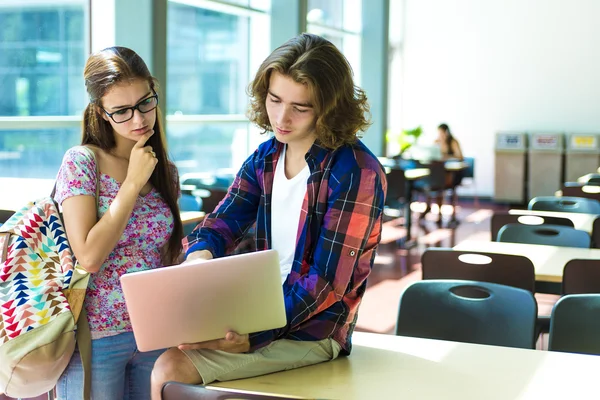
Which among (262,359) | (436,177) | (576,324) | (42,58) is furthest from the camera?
(436,177)

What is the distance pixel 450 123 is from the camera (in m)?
12.5

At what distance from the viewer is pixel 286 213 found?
177 cm

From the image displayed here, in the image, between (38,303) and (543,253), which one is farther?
(543,253)

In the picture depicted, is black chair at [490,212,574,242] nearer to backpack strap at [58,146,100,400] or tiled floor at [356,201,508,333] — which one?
tiled floor at [356,201,508,333]

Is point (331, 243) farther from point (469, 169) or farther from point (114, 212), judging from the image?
point (469, 169)

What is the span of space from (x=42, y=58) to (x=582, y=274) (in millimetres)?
3808

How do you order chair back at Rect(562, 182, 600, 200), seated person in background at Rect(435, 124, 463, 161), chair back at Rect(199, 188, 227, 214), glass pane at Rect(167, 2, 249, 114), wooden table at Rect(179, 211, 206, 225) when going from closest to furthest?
wooden table at Rect(179, 211, 206, 225) < chair back at Rect(199, 188, 227, 214) < chair back at Rect(562, 182, 600, 200) < glass pane at Rect(167, 2, 249, 114) < seated person in background at Rect(435, 124, 463, 161)

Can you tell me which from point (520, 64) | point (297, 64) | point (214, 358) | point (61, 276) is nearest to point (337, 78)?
point (297, 64)

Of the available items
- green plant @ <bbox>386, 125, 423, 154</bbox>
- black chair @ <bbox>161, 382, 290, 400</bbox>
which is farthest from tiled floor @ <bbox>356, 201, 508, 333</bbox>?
black chair @ <bbox>161, 382, 290, 400</bbox>

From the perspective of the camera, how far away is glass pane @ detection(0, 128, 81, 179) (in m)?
4.88

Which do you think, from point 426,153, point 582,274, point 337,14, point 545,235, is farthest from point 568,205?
point 337,14

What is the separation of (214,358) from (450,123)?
1142 cm

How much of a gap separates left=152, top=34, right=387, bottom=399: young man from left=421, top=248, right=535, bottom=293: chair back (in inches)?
52.2

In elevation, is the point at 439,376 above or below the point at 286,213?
below
